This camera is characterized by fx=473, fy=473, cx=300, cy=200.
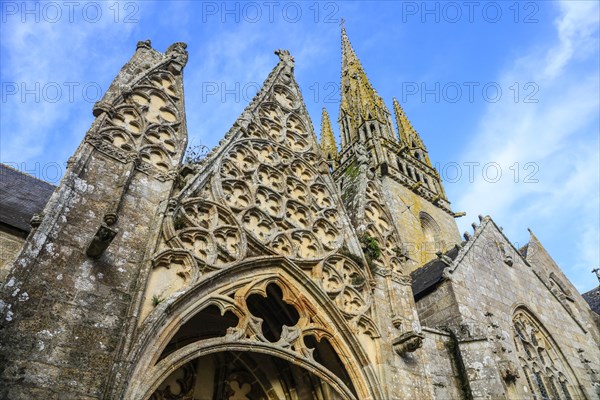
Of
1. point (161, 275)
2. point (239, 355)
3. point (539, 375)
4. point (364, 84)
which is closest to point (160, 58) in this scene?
point (161, 275)

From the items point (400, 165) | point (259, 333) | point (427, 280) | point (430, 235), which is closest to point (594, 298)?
point (430, 235)

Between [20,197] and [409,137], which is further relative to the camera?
[409,137]

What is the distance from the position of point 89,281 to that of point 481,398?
6.43m

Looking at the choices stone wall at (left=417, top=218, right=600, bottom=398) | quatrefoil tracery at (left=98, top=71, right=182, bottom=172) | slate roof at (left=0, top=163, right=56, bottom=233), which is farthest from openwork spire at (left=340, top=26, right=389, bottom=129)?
quatrefoil tracery at (left=98, top=71, right=182, bottom=172)

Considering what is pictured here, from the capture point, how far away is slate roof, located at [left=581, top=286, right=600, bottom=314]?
17.9m

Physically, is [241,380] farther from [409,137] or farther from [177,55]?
[409,137]

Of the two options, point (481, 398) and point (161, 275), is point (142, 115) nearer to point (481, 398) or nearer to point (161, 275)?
point (161, 275)

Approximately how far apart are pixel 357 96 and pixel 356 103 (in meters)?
0.98

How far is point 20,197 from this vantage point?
29.7 ft

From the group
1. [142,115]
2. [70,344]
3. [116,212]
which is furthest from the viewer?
[142,115]

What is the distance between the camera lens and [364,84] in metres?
37.8

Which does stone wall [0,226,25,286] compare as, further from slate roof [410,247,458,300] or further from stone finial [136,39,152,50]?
slate roof [410,247,458,300]

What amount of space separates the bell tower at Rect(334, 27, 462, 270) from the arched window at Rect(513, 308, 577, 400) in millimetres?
8797

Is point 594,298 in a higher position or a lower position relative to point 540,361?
higher
